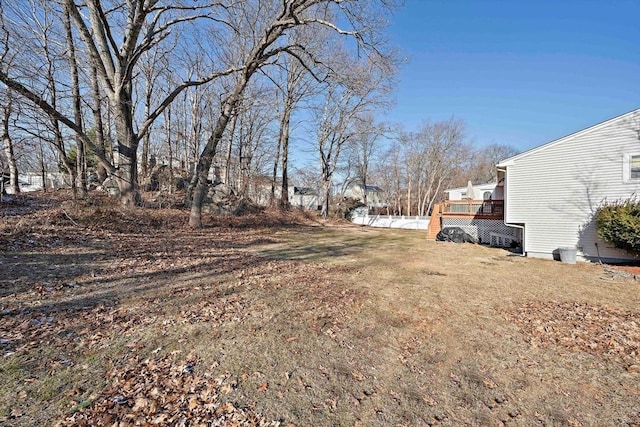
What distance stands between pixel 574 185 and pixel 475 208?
16.3 ft

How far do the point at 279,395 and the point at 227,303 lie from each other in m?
2.15

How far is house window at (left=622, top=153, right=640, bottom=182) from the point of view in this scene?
27.7ft

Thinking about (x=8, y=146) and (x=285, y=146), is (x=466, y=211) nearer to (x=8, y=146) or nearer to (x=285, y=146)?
(x=285, y=146)

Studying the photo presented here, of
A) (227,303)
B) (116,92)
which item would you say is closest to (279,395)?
(227,303)

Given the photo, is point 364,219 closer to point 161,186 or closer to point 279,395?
point 161,186

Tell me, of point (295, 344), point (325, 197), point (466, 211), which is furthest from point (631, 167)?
point (325, 197)

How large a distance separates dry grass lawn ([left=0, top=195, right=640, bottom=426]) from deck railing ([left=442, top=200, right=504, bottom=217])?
7140 millimetres

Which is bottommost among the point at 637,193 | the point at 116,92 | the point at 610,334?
the point at 610,334

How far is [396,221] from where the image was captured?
24.9 meters

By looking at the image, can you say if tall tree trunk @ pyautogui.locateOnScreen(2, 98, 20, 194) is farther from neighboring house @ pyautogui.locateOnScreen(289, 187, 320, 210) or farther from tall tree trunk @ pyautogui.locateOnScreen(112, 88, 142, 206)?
neighboring house @ pyautogui.locateOnScreen(289, 187, 320, 210)

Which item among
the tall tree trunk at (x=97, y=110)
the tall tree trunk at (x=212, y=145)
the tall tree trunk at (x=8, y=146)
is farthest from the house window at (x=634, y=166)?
the tall tree trunk at (x=97, y=110)

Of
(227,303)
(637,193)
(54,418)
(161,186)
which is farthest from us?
(161,186)

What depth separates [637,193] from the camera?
8.30 metres

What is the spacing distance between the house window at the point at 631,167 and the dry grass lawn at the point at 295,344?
378 centimetres
